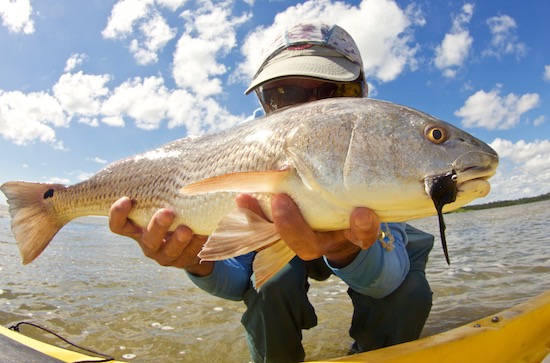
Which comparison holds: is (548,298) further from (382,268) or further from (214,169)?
(214,169)

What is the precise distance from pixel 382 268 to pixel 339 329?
185 centimetres

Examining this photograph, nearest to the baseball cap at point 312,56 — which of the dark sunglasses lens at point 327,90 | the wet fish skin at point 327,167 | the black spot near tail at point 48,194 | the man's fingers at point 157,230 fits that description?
the dark sunglasses lens at point 327,90

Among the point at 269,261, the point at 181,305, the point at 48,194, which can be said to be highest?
the point at 48,194

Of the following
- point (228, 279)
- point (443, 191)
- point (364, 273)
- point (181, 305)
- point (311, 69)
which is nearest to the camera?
point (443, 191)

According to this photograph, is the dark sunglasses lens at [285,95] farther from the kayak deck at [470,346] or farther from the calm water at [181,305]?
the calm water at [181,305]

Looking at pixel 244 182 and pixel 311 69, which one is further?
pixel 311 69

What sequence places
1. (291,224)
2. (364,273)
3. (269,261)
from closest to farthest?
(291,224) < (269,261) < (364,273)

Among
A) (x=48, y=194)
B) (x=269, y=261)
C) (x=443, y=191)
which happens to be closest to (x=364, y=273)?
(x=269, y=261)

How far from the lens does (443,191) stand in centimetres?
149

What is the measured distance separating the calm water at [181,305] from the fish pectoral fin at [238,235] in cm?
200

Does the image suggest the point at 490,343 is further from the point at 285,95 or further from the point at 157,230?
the point at 285,95

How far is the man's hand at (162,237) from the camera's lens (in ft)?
7.71

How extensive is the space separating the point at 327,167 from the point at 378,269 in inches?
40.2

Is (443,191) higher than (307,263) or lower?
higher
